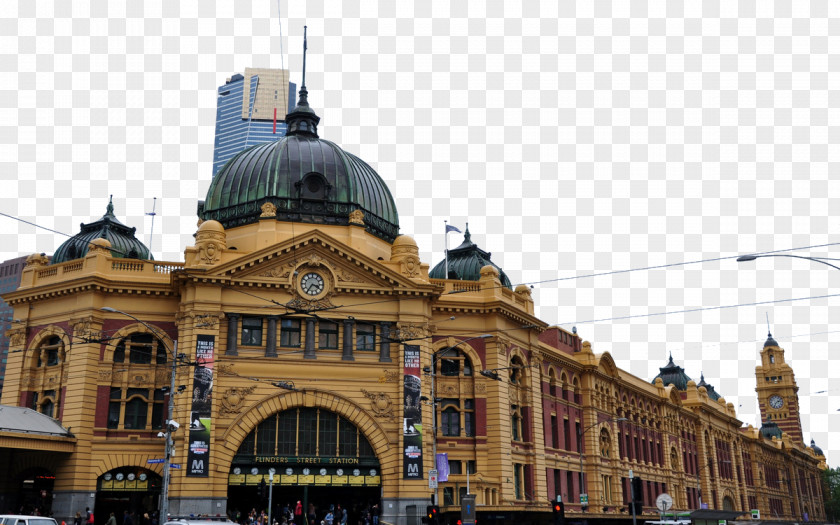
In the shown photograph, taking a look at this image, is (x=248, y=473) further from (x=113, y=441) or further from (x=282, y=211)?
(x=282, y=211)

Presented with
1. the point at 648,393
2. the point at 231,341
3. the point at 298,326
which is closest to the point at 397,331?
the point at 298,326

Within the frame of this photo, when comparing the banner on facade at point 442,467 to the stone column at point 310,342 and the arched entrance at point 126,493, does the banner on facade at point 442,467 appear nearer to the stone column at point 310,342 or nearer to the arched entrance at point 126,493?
the stone column at point 310,342

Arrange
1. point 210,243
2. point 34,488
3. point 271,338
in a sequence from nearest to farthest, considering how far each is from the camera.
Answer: point 34,488 < point 271,338 < point 210,243

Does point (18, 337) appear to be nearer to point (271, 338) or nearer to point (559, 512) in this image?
point (271, 338)

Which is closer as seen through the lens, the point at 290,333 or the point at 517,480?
the point at 290,333

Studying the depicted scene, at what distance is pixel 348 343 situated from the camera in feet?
178

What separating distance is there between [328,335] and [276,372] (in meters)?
4.10

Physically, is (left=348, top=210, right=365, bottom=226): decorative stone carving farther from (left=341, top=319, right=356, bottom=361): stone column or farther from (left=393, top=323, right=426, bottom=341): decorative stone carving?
(left=393, top=323, right=426, bottom=341): decorative stone carving

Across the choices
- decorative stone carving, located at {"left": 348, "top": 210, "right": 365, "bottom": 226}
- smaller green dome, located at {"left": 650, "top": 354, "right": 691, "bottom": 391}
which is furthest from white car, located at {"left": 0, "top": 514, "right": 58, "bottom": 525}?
smaller green dome, located at {"left": 650, "top": 354, "right": 691, "bottom": 391}

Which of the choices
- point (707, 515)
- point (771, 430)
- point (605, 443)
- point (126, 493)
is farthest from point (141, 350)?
point (771, 430)

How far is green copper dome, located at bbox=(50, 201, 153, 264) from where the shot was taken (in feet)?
202

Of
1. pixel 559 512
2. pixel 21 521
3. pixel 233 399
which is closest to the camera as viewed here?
pixel 21 521

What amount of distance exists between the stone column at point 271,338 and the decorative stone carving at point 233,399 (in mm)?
2632

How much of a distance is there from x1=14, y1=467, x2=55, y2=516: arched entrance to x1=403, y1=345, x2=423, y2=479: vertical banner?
21277 mm
